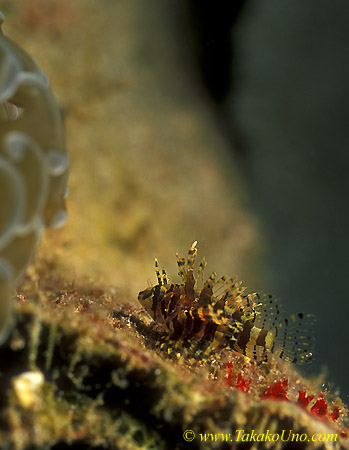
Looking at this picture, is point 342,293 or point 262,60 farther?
point 342,293

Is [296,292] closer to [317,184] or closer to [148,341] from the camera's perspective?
[317,184]

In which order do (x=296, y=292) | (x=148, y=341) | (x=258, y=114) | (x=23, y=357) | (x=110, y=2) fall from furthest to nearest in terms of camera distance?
(x=296, y=292)
(x=258, y=114)
(x=110, y=2)
(x=148, y=341)
(x=23, y=357)

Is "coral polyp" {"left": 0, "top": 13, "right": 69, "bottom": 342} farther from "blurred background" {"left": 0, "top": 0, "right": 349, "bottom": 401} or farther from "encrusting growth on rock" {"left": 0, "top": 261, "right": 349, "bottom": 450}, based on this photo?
"blurred background" {"left": 0, "top": 0, "right": 349, "bottom": 401}

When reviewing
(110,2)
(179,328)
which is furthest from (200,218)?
(110,2)

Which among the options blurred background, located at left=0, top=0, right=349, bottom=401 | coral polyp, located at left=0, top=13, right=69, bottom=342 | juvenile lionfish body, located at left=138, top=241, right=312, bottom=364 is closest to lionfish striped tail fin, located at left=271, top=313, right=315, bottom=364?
juvenile lionfish body, located at left=138, top=241, right=312, bottom=364

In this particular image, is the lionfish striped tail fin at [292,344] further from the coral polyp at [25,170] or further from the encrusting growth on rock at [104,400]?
the coral polyp at [25,170]
